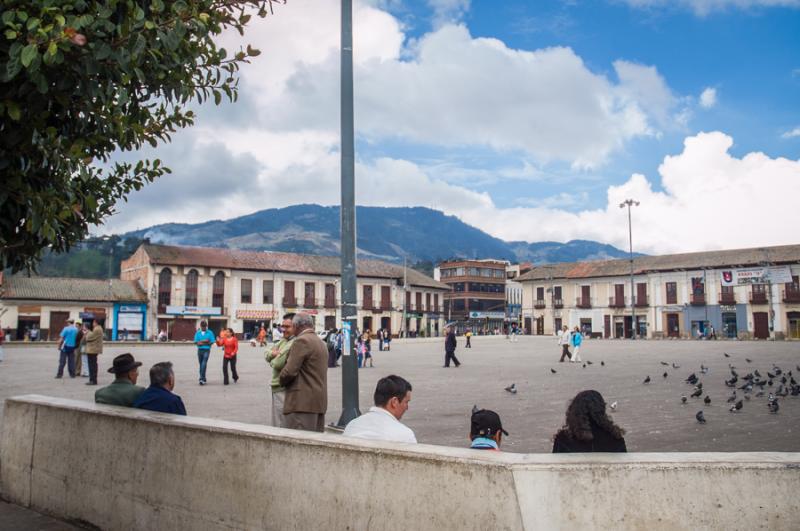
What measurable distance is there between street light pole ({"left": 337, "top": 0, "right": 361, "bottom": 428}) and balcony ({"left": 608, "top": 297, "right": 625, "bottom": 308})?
6519 cm

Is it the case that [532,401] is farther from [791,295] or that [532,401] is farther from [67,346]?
[791,295]

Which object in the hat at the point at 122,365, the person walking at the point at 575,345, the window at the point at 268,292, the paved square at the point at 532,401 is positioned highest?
the window at the point at 268,292

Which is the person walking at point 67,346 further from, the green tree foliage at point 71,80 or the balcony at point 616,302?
the balcony at point 616,302

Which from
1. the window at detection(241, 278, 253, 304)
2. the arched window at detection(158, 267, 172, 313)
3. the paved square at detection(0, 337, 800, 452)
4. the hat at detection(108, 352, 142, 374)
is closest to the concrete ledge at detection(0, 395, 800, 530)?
the hat at detection(108, 352, 142, 374)

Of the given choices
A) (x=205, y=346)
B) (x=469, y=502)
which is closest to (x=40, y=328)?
(x=205, y=346)

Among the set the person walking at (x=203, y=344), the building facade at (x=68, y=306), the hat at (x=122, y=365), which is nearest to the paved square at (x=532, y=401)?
the person walking at (x=203, y=344)

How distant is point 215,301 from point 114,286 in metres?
8.44

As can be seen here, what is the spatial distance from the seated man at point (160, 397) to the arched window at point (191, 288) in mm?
52926

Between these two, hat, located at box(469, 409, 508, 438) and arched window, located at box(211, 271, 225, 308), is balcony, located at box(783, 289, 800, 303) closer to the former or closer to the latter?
arched window, located at box(211, 271, 225, 308)

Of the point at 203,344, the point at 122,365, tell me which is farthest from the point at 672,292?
the point at 122,365

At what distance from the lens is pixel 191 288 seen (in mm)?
56281

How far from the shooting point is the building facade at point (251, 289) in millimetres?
54844

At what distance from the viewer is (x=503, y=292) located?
306ft

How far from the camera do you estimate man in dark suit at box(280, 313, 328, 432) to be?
230 inches
